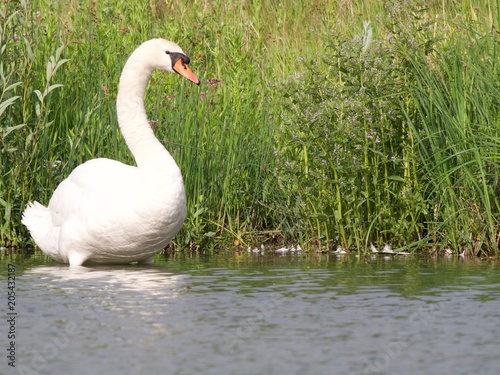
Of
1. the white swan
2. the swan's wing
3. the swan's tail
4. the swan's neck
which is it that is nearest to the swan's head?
the white swan

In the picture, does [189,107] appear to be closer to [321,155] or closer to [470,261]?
[321,155]

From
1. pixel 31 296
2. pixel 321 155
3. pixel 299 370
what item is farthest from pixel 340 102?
pixel 299 370

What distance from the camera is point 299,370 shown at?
16.2 ft

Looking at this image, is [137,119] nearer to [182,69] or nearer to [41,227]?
[182,69]

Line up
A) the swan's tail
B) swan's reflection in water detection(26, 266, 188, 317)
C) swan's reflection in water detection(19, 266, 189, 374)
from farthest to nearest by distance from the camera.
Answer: the swan's tail
swan's reflection in water detection(26, 266, 188, 317)
swan's reflection in water detection(19, 266, 189, 374)

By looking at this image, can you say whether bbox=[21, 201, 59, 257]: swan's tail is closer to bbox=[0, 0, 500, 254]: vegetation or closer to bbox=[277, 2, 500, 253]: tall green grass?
bbox=[0, 0, 500, 254]: vegetation

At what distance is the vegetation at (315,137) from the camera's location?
8969 millimetres

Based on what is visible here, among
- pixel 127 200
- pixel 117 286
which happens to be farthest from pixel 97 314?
pixel 127 200

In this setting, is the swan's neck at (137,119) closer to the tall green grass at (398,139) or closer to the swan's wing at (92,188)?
the swan's wing at (92,188)

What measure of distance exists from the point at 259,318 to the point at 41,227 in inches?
129

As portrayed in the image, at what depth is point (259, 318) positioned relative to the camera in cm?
620

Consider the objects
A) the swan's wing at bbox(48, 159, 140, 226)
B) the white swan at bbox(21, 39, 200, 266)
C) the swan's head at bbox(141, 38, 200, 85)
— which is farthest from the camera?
the swan's head at bbox(141, 38, 200, 85)

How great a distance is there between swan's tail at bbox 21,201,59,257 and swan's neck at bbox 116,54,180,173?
3.04ft

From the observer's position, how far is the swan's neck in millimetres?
8344
